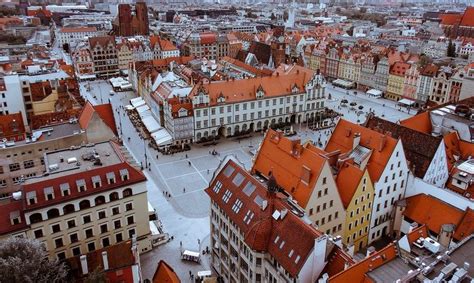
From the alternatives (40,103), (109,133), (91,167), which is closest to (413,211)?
(91,167)

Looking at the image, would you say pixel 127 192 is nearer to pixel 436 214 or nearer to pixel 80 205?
pixel 80 205

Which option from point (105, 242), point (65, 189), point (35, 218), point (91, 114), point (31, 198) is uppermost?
point (91, 114)

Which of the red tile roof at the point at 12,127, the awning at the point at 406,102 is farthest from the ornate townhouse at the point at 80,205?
the awning at the point at 406,102

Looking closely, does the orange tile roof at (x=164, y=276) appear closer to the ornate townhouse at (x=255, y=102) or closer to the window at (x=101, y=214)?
the window at (x=101, y=214)

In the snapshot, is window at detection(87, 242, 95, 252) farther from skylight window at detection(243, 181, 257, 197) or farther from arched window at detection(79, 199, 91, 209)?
skylight window at detection(243, 181, 257, 197)

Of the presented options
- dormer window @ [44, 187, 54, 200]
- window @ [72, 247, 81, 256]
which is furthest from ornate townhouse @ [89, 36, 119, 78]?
dormer window @ [44, 187, 54, 200]

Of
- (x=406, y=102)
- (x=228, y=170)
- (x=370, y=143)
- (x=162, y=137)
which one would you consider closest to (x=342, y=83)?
(x=406, y=102)
